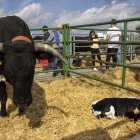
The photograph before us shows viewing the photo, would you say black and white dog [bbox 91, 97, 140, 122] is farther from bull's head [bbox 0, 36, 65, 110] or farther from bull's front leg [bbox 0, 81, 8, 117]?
bull's front leg [bbox 0, 81, 8, 117]

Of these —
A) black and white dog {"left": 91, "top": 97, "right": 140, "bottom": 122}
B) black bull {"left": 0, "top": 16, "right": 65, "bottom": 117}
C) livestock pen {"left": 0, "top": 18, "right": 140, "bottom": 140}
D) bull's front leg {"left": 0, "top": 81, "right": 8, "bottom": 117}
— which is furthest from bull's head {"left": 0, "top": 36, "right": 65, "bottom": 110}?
black and white dog {"left": 91, "top": 97, "right": 140, "bottom": 122}

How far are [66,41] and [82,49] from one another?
14.4 ft

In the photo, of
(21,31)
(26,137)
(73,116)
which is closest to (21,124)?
(26,137)

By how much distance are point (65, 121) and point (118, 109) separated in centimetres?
84

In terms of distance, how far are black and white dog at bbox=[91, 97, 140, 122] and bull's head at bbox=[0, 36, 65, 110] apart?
1.30 metres

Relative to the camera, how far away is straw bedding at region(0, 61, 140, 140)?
3.95m

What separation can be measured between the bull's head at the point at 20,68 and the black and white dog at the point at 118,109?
4.27ft

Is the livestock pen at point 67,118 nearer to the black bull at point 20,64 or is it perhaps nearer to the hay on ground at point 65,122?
the hay on ground at point 65,122

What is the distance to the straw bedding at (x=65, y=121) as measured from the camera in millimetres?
3947

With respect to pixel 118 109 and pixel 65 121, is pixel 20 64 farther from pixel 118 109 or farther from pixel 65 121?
pixel 118 109

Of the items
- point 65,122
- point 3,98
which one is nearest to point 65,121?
point 65,122

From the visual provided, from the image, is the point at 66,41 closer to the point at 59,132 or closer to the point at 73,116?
the point at 73,116

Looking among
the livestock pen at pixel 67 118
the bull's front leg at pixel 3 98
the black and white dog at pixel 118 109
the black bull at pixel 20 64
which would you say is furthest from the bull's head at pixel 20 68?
the black and white dog at pixel 118 109

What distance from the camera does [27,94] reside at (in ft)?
11.9
